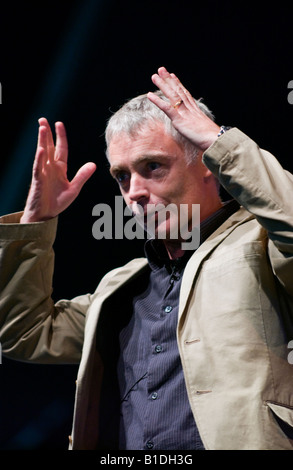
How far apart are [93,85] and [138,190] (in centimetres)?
83

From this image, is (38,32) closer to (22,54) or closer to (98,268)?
(22,54)

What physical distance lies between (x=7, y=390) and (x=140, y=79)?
1.39m

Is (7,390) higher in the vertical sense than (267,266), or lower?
lower

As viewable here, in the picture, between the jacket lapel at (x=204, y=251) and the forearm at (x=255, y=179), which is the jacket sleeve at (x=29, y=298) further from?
the forearm at (x=255, y=179)

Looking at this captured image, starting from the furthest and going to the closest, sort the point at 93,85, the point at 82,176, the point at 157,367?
the point at 93,85 < the point at 82,176 < the point at 157,367

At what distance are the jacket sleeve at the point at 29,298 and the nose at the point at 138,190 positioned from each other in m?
0.33

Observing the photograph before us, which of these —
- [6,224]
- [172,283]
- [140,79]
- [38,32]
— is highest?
[38,32]

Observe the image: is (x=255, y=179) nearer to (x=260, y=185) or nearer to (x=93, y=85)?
(x=260, y=185)

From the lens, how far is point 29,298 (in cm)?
182

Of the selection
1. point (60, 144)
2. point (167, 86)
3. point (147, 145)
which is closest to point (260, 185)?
point (167, 86)

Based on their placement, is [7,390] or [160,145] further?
[7,390]

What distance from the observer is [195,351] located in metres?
1.37

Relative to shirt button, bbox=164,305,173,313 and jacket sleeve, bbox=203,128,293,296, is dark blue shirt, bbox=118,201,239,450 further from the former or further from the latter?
jacket sleeve, bbox=203,128,293,296

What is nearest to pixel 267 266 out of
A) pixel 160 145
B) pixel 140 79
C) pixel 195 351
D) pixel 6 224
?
pixel 195 351
